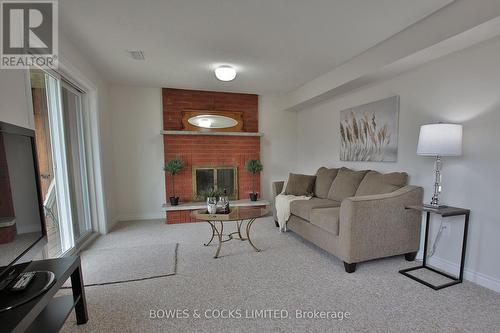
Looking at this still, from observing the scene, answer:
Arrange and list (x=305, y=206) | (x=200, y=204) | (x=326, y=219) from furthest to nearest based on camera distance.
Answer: (x=200, y=204) → (x=305, y=206) → (x=326, y=219)

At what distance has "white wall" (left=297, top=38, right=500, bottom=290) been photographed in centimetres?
194

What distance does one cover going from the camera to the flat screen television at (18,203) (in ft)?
3.57

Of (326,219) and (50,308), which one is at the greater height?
(326,219)

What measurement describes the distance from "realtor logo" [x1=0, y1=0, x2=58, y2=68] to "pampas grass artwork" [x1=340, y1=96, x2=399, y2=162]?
3.43 metres

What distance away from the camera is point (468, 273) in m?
2.10

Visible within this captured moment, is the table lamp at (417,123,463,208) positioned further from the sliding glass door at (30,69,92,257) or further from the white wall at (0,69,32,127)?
the sliding glass door at (30,69,92,257)

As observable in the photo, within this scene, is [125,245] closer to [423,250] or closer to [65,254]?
[65,254]

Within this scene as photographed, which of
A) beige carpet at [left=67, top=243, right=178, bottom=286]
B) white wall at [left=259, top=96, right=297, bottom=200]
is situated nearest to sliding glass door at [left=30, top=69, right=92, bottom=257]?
beige carpet at [left=67, top=243, right=178, bottom=286]

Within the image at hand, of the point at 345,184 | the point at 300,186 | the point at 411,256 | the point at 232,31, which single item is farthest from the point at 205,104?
the point at 411,256

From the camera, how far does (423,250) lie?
2455 millimetres

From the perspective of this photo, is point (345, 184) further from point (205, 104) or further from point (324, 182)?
point (205, 104)

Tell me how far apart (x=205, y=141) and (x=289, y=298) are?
10.6 ft

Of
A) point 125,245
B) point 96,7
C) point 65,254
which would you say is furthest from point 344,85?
point 65,254

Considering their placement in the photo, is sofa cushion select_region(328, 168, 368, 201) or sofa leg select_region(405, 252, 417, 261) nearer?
sofa leg select_region(405, 252, 417, 261)
